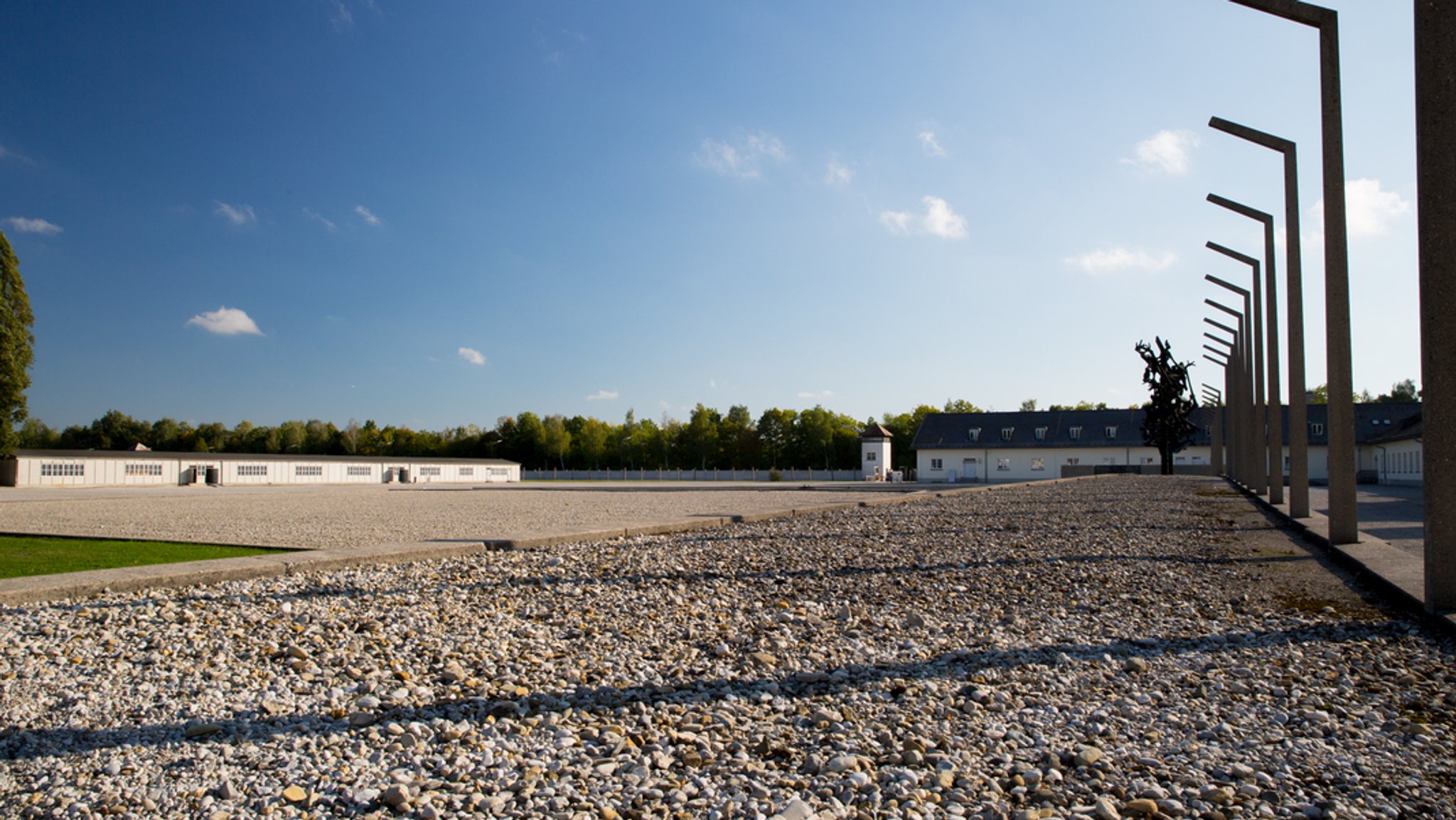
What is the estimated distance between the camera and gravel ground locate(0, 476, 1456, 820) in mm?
3127

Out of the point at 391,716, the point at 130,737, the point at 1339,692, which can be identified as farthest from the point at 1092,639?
the point at 130,737

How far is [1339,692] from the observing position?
13.8 ft

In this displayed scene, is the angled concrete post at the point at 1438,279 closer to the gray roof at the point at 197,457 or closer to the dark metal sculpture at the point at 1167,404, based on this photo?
the dark metal sculpture at the point at 1167,404

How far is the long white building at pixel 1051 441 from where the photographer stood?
61281 millimetres

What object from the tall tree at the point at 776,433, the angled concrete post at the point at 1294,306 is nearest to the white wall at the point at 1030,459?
the tall tree at the point at 776,433

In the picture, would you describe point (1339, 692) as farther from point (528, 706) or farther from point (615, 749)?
point (528, 706)

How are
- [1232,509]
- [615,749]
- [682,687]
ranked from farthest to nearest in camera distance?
1. [1232,509]
2. [682,687]
3. [615,749]

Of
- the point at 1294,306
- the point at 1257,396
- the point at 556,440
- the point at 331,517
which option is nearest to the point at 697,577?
the point at 1294,306

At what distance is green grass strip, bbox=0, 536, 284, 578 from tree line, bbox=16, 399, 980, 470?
8531 cm

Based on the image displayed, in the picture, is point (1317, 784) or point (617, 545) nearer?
point (1317, 784)

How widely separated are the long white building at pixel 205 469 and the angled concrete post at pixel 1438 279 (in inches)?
2324

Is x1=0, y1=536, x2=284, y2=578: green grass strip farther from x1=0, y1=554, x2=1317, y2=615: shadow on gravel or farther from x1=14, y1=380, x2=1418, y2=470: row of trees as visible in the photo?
x1=14, y1=380, x2=1418, y2=470: row of trees

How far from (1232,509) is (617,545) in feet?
44.0

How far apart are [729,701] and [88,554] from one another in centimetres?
934
